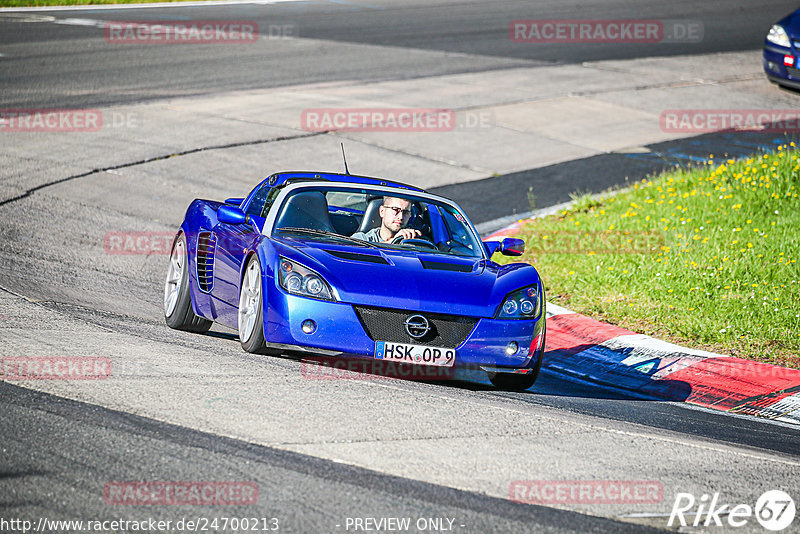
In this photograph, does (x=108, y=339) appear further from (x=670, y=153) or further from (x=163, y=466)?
(x=670, y=153)

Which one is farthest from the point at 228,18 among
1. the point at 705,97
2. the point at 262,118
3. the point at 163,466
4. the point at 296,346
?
the point at 163,466

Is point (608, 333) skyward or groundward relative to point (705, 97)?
groundward

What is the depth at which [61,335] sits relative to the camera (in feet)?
23.9

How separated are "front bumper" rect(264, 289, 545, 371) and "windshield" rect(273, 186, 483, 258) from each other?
3.38 feet

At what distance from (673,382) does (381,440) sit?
3573 mm

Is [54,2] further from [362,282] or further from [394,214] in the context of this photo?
[362,282]

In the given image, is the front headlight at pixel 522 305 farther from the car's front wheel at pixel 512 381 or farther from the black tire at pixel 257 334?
the black tire at pixel 257 334

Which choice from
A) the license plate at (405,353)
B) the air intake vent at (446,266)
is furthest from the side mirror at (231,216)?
the license plate at (405,353)

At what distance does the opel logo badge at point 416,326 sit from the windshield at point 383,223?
3.65 ft

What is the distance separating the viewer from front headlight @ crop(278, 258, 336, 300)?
6938mm

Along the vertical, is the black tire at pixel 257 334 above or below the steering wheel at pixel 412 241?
below

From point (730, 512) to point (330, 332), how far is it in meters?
2.74

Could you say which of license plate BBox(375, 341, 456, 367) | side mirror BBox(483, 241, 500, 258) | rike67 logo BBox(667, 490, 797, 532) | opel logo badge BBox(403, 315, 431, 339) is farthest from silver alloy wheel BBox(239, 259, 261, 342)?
rike67 logo BBox(667, 490, 797, 532)

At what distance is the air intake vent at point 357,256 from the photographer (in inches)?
286
